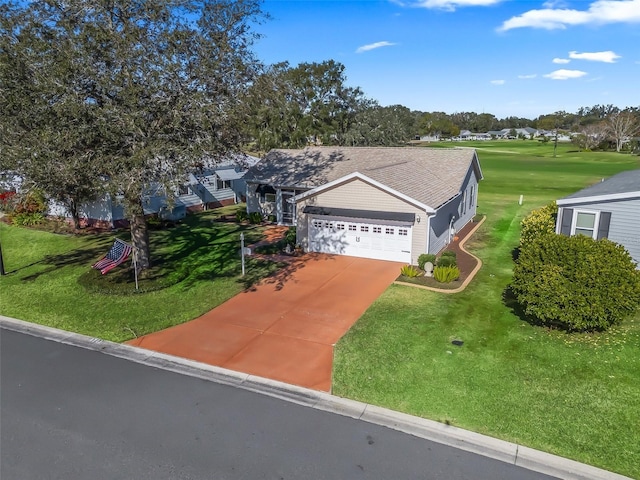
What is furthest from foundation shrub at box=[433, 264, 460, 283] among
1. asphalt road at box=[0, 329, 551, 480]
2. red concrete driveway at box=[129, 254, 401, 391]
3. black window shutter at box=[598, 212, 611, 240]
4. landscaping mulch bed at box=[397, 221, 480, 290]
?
asphalt road at box=[0, 329, 551, 480]

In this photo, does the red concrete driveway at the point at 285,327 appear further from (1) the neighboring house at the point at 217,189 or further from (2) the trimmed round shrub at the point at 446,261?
(1) the neighboring house at the point at 217,189

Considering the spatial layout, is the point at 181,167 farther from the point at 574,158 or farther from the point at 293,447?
the point at 574,158

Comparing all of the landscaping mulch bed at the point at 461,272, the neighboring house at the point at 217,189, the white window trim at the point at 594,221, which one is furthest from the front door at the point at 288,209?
the white window trim at the point at 594,221

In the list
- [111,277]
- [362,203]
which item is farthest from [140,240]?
[362,203]

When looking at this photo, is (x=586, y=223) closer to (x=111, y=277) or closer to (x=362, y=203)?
(x=362, y=203)

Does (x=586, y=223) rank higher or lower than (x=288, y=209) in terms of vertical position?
higher

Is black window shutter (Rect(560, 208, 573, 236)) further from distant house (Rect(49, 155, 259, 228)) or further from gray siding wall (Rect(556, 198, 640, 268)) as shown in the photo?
distant house (Rect(49, 155, 259, 228))

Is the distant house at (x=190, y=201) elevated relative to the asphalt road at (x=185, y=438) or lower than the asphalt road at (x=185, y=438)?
elevated

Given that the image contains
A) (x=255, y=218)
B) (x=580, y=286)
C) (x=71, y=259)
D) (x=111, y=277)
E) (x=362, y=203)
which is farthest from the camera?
(x=255, y=218)
